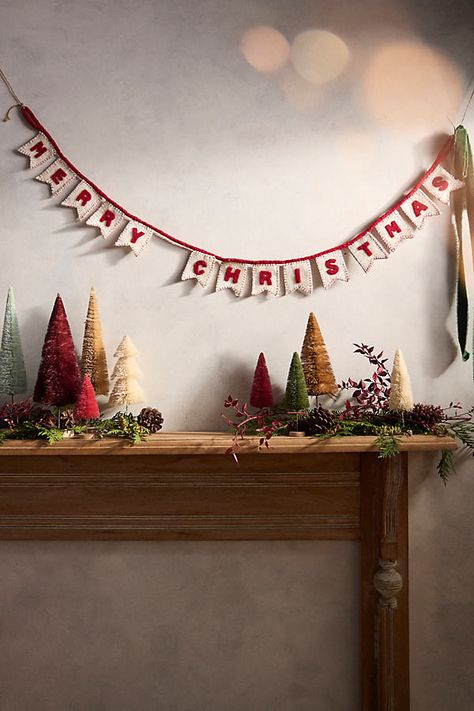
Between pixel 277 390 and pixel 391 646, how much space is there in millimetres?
833

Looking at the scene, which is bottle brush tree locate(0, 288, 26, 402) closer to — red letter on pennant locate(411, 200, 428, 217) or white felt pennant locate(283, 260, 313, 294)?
white felt pennant locate(283, 260, 313, 294)

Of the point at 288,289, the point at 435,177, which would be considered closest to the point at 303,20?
the point at 435,177

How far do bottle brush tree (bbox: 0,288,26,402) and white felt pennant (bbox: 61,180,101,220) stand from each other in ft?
1.08

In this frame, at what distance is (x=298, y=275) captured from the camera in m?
1.93

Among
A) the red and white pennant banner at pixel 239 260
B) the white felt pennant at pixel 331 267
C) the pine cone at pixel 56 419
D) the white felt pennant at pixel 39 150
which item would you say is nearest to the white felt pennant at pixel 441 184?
the red and white pennant banner at pixel 239 260

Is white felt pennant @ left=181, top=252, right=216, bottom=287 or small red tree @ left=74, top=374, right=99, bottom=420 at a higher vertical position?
white felt pennant @ left=181, top=252, right=216, bottom=287

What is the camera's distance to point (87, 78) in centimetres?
193

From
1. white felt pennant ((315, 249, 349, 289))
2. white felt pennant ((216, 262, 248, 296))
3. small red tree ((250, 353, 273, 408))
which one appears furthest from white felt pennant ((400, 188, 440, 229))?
small red tree ((250, 353, 273, 408))

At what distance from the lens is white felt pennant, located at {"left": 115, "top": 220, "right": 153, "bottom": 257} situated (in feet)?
6.29

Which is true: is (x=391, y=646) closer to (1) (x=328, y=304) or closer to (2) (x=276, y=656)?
(2) (x=276, y=656)

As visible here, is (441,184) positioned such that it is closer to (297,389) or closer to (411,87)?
Result: (411,87)

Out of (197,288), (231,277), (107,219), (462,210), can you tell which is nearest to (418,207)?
(462,210)

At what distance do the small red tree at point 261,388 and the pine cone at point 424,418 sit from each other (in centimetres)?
40

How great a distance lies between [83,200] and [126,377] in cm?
57
